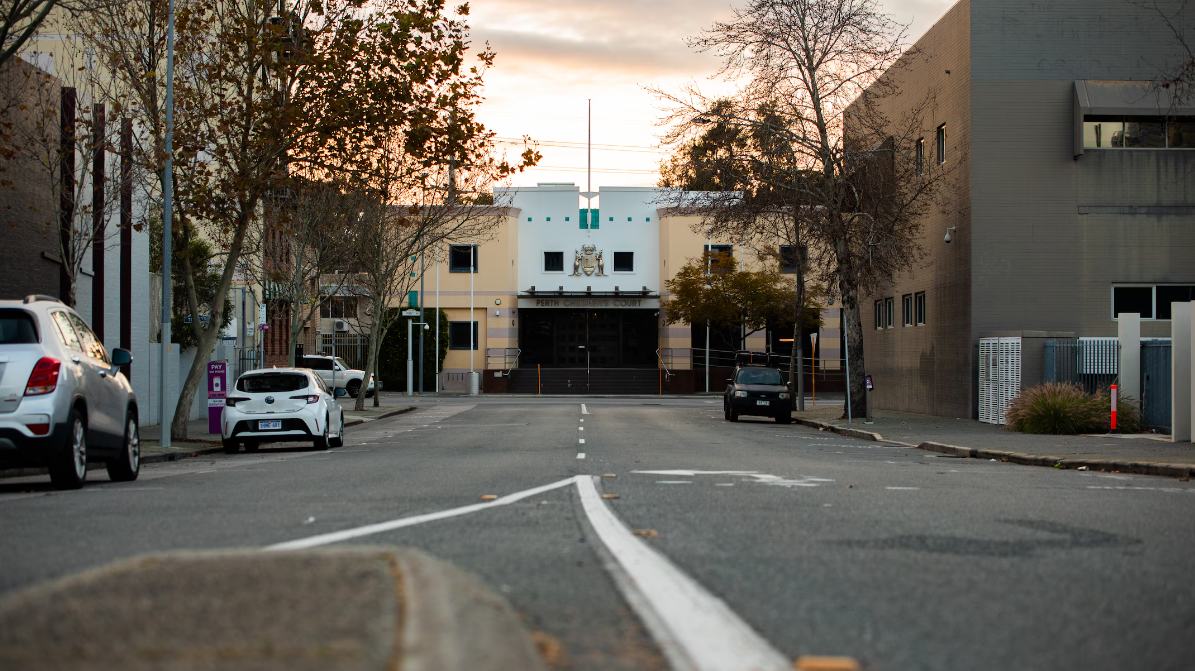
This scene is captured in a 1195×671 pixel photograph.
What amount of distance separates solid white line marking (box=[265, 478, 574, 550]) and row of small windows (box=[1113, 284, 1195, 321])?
24.1 meters

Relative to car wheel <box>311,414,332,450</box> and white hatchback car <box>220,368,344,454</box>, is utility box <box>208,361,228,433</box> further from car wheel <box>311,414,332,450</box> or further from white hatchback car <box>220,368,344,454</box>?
car wheel <box>311,414,332,450</box>

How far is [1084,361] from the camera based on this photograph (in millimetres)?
27656

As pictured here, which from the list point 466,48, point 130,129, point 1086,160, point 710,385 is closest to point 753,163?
point 1086,160

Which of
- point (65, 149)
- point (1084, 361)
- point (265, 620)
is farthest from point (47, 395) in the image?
point (1084, 361)

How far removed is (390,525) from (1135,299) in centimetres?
2716

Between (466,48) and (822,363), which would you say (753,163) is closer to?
(466,48)

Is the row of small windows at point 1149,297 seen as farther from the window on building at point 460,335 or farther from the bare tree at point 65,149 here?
the window on building at point 460,335

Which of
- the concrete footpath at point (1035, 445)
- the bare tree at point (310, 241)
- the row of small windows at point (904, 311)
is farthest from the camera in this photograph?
the row of small windows at point (904, 311)

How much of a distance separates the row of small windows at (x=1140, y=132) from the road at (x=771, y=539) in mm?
17526

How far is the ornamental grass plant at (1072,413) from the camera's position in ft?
79.3

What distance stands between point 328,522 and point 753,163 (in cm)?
2459

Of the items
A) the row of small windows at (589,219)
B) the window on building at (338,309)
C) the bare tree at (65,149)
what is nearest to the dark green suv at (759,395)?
the bare tree at (65,149)

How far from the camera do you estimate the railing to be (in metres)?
63.0

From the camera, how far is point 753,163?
104 ft
